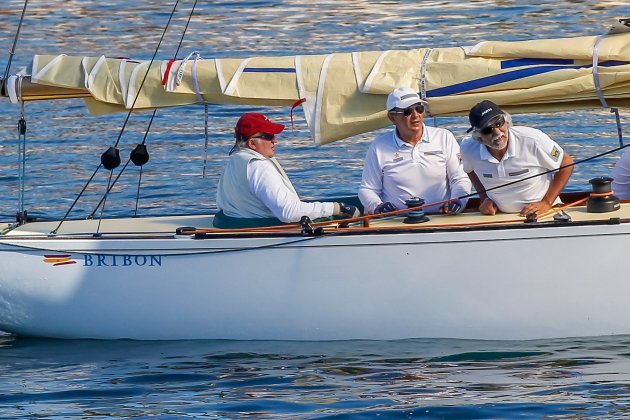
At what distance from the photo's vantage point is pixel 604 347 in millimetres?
8688

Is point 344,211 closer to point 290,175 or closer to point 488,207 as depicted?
point 488,207

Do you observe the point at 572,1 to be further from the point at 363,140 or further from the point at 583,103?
the point at 583,103

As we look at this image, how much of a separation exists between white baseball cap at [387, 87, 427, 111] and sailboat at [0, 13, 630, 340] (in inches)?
10.0

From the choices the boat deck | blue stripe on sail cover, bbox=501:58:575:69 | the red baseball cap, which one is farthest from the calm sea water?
blue stripe on sail cover, bbox=501:58:575:69

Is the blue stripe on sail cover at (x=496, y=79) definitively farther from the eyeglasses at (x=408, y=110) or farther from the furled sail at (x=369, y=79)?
the eyeglasses at (x=408, y=110)

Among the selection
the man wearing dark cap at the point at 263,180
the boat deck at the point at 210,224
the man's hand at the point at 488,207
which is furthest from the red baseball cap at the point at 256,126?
the man's hand at the point at 488,207

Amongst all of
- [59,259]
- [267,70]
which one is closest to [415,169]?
[267,70]

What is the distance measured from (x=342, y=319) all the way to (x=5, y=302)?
7.46 ft

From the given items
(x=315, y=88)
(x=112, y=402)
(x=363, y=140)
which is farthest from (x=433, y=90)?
(x=363, y=140)

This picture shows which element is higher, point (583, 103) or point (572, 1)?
point (572, 1)

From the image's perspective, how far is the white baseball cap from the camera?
874 cm

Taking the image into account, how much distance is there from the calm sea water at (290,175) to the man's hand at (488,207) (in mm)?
802

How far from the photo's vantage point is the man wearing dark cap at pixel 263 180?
8.91m

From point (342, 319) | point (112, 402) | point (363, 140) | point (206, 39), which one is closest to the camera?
point (112, 402)
